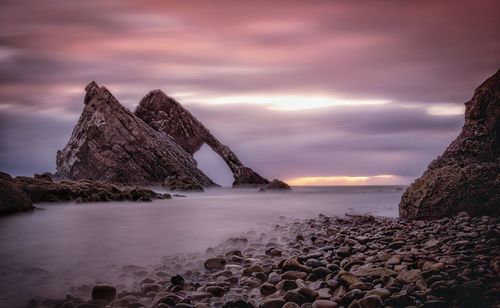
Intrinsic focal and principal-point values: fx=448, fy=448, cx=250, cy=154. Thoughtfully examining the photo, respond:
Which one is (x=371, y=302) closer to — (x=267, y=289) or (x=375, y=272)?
(x=375, y=272)

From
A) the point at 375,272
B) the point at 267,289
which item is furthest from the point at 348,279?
the point at 267,289

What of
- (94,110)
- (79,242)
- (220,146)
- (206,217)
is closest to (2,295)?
(79,242)

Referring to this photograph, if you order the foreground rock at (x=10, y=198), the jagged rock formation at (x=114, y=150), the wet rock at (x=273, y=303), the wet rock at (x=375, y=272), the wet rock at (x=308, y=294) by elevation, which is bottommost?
the wet rock at (x=273, y=303)

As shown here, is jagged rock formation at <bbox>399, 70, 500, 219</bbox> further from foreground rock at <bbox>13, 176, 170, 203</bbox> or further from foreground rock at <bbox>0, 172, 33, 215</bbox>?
foreground rock at <bbox>13, 176, 170, 203</bbox>

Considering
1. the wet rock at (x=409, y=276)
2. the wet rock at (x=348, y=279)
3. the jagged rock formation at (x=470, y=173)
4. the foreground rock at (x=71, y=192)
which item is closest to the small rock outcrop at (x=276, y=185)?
the foreground rock at (x=71, y=192)

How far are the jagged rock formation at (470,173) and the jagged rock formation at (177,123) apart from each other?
2613 centimetres

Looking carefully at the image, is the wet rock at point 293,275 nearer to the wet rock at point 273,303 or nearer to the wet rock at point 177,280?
the wet rock at point 273,303

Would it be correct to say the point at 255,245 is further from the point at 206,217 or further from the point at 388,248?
the point at 206,217

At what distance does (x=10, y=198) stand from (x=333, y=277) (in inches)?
A: 344

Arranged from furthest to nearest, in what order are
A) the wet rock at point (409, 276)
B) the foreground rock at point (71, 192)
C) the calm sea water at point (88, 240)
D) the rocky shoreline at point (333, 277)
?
the foreground rock at point (71, 192)
the calm sea water at point (88, 240)
the wet rock at point (409, 276)
the rocky shoreline at point (333, 277)

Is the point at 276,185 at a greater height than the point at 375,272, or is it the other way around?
the point at 276,185

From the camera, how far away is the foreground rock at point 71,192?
1419cm

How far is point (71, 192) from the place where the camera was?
15.2 meters

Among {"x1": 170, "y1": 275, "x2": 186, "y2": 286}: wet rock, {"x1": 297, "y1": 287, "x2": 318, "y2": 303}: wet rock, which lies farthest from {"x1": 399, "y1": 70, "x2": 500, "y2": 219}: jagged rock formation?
{"x1": 170, "y1": 275, "x2": 186, "y2": 286}: wet rock
